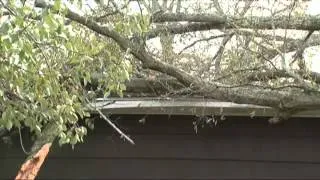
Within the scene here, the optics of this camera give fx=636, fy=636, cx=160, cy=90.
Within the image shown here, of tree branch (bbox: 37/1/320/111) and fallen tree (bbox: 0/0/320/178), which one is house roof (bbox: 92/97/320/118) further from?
tree branch (bbox: 37/1/320/111)

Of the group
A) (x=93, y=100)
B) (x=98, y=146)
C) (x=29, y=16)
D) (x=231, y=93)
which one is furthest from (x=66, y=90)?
(x=98, y=146)

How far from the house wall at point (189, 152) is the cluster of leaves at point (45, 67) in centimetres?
309

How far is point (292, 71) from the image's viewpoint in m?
5.90

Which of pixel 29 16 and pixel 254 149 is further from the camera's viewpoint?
pixel 254 149

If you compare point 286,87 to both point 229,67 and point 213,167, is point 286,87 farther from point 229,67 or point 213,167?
point 213,167

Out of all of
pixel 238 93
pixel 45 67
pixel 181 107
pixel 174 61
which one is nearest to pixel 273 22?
pixel 238 93

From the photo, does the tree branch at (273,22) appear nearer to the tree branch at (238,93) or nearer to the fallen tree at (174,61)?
the fallen tree at (174,61)

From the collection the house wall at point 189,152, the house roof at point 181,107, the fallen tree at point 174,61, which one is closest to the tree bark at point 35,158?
the fallen tree at point 174,61

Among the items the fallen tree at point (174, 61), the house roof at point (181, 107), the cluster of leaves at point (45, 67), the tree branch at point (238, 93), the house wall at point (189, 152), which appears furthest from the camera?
the house wall at point (189, 152)

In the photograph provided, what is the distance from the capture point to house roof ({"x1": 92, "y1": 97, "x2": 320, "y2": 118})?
6.90 meters

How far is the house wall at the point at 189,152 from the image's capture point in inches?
306

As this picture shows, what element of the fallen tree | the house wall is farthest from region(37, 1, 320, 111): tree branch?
the house wall

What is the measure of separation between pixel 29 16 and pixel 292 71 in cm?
281

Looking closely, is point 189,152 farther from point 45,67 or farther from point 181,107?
point 45,67
